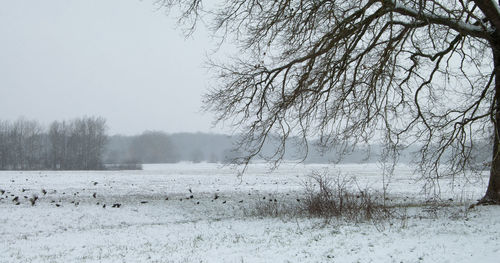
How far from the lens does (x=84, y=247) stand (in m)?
10.8

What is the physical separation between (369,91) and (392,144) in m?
1.98

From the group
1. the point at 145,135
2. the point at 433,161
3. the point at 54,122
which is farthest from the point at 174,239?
the point at 145,135

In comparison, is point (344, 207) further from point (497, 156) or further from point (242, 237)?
point (497, 156)

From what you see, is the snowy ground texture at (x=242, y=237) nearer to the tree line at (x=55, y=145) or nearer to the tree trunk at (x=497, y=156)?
the tree trunk at (x=497, y=156)

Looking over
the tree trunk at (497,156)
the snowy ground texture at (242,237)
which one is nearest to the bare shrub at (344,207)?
the snowy ground texture at (242,237)

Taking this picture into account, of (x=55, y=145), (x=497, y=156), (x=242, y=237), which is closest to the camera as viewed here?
(x=242, y=237)

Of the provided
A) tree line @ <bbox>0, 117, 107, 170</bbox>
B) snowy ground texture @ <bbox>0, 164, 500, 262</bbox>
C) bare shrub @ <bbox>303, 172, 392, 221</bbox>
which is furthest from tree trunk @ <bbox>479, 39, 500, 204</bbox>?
tree line @ <bbox>0, 117, 107, 170</bbox>

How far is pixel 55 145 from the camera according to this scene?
3356 inches

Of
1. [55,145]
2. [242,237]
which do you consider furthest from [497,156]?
[55,145]

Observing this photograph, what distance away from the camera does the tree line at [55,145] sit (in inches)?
3155

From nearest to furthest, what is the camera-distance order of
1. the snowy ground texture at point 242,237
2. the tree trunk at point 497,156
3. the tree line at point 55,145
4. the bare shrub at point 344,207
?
the snowy ground texture at point 242,237
the bare shrub at point 344,207
the tree trunk at point 497,156
the tree line at point 55,145

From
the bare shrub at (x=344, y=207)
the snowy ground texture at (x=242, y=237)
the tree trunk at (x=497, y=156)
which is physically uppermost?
the tree trunk at (x=497, y=156)

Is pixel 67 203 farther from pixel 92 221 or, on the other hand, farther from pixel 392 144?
pixel 392 144

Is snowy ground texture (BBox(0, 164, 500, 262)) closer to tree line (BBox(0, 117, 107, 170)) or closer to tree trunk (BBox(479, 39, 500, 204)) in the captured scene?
tree trunk (BBox(479, 39, 500, 204))
